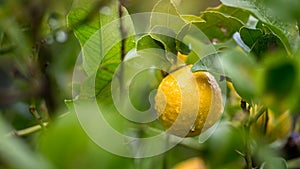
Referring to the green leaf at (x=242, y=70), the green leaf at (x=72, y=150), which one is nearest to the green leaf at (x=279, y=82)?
the green leaf at (x=242, y=70)

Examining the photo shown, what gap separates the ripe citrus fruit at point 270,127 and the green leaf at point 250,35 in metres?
0.07

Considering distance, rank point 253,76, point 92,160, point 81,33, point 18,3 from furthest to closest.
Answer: point 18,3 → point 81,33 → point 253,76 → point 92,160

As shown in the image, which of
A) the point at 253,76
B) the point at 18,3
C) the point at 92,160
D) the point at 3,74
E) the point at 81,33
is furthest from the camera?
the point at 3,74

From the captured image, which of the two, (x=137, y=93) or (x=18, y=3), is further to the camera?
(x=18, y=3)

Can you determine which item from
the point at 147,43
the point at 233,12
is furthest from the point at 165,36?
the point at 233,12

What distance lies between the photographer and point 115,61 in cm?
59

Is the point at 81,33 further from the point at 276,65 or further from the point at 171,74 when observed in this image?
the point at 276,65

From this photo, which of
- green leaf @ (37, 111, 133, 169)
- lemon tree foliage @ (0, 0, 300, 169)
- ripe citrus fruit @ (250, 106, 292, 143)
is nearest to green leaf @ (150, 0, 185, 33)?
lemon tree foliage @ (0, 0, 300, 169)

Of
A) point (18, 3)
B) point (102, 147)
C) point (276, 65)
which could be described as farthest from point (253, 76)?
point (18, 3)

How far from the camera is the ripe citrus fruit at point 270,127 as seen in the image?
621 mm

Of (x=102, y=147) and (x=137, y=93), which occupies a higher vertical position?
(x=102, y=147)

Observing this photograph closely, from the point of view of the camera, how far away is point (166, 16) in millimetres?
565

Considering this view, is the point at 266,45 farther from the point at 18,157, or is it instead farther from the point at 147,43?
the point at 18,157

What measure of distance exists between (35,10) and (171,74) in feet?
0.57
